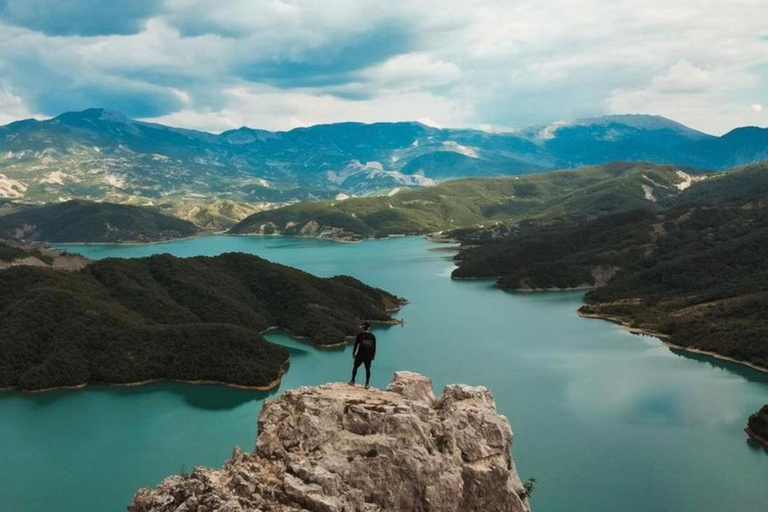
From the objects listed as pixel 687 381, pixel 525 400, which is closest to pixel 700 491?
pixel 525 400

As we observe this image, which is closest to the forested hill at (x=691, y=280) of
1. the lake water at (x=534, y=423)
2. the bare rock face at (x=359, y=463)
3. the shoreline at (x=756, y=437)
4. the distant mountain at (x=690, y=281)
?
the distant mountain at (x=690, y=281)

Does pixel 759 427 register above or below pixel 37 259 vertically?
below

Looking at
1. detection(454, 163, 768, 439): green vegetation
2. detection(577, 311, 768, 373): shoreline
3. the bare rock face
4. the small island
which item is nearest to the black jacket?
the bare rock face

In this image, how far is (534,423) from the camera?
76.2m

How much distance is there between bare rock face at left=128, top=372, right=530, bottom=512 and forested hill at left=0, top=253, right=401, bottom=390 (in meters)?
79.5

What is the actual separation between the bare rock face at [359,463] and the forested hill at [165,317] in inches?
3131

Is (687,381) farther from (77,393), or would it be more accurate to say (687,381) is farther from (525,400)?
(77,393)

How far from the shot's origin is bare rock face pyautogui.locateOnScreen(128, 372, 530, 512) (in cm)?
1853

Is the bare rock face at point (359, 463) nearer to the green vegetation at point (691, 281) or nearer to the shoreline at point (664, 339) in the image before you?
the green vegetation at point (691, 281)

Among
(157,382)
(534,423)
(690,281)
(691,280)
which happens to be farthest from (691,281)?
(157,382)

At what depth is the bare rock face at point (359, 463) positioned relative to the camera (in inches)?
730

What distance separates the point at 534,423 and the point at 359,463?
59447mm

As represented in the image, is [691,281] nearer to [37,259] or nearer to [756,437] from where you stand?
[756,437]

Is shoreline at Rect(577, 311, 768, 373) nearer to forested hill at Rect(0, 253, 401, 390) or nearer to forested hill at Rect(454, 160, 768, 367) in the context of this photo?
forested hill at Rect(454, 160, 768, 367)
